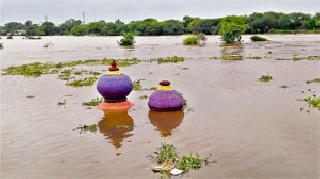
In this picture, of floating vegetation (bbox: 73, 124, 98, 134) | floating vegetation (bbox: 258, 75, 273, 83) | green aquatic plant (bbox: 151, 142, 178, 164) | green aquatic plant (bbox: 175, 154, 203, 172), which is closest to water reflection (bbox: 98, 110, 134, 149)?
floating vegetation (bbox: 73, 124, 98, 134)

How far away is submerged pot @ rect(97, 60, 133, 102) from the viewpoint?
15.2 m

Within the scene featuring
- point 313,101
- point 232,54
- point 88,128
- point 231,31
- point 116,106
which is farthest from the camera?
point 231,31

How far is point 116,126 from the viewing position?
42.7 feet

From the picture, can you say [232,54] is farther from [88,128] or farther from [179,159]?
[179,159]

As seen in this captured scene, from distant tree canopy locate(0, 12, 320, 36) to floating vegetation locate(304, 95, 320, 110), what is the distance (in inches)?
3109

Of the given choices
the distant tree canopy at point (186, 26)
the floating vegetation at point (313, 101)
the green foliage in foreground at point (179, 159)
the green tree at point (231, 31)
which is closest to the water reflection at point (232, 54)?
the green tree at point (231, 31)

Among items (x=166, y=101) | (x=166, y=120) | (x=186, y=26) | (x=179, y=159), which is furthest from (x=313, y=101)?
(x=186, y=26)

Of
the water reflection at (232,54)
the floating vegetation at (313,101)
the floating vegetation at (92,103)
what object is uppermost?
the water reflection at (232,54)

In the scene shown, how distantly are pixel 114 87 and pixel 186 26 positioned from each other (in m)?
123

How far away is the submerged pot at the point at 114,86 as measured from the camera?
49.9 ft

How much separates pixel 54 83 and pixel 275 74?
1285 cm

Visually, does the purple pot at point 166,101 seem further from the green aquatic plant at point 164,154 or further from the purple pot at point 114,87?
the green aquatic plant at point 164,154

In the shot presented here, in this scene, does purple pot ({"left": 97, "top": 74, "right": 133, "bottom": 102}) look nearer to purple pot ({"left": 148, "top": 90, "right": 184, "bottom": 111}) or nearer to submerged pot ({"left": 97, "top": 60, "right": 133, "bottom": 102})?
submerged pot ({"left": 97, "top": 60, "right": 133, "bottom": 102})

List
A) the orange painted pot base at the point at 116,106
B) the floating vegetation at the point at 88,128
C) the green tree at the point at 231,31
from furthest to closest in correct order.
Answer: the green tree at the point at 231,31 < the orange painted pot base at the point at 116,106 < the floating vegetation at the point at 88,128
